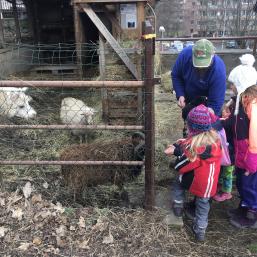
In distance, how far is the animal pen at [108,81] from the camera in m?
2.83

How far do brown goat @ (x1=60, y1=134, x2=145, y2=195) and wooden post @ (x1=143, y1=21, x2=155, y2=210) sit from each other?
1.54 feet

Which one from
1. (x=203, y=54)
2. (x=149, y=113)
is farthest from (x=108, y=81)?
(x=203, y=54)

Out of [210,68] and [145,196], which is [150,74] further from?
[145,196]

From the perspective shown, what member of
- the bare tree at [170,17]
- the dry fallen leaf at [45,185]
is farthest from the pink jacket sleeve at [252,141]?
the bare tree at [170,17]

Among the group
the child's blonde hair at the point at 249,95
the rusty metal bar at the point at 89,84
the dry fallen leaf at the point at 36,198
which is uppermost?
the rusty metal bar at the point at 89,84

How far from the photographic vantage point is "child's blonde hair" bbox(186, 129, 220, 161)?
269 centimetres

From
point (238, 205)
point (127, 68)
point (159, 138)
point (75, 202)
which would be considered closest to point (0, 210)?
point (75, 202)

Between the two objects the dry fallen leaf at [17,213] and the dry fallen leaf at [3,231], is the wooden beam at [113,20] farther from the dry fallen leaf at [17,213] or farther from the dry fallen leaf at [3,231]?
the dry fallen leaf at [3,231]

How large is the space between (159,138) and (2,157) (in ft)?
7.40

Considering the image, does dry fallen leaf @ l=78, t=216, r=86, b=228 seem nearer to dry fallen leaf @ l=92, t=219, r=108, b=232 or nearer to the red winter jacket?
dry fallen leaf @ l=92, t=219, r=108, b=232

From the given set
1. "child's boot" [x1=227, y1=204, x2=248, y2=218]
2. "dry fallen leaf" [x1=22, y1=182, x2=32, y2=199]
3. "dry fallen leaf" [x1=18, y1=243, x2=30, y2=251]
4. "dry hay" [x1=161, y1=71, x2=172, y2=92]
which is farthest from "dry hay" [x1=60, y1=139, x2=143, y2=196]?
"dry hay" [x1=161, y1=71, x2=172, y2=92]

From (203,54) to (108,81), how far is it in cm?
80

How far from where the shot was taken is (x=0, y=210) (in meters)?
3.08

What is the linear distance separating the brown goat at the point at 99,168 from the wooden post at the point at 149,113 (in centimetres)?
47
